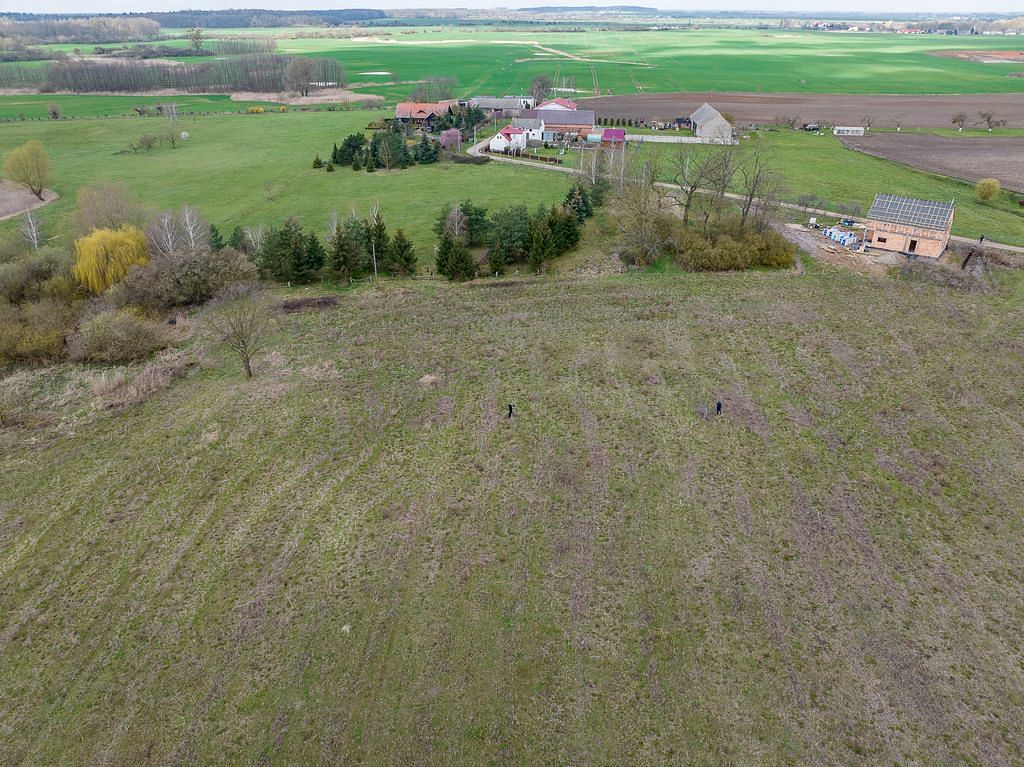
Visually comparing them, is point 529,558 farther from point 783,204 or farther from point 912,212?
point 783,204

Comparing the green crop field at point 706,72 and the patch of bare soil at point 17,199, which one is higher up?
the green crop field at point 706,72

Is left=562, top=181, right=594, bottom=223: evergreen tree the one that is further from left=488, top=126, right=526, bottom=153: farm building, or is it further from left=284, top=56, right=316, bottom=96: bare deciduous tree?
left=284, top=56, right=316, bottom=96: bare deciduous tree

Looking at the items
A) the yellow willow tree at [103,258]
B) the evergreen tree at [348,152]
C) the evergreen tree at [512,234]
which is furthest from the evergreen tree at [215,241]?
the evergreen tree at [348,152]

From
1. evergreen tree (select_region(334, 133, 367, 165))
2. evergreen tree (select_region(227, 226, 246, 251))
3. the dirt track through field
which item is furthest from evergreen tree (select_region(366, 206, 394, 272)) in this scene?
the dirt track through field

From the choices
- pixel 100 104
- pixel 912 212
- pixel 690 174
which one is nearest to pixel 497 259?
pixel 690 174

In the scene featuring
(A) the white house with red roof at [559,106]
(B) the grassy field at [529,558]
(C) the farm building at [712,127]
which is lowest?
(B) the grassy field at [529,558]

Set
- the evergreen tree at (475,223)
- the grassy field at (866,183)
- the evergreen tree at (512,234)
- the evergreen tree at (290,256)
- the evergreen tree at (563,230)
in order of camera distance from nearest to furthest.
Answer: the evergreen tree at (290,256) < the evergreen tree at (512,234) < the evergreen tree at (563,230) < the evergreen tree at (475,223) < the grassy field at (866,183)

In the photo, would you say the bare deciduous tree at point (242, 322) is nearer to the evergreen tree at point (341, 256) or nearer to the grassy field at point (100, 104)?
the evergreen tree at point (341, 256)
